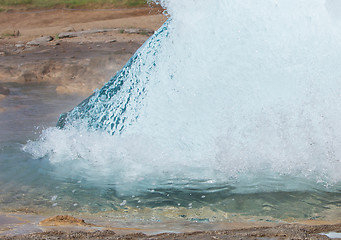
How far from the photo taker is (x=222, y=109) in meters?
4.09

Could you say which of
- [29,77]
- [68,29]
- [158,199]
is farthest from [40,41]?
[158,199]

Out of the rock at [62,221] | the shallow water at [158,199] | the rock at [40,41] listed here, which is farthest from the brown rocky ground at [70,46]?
the rock at [62,221]

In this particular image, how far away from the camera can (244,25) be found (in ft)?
14.0

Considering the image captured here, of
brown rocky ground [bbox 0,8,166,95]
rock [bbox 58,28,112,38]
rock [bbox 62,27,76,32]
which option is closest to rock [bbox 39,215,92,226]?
brown rocky ground [bbox 0,8,166,95]

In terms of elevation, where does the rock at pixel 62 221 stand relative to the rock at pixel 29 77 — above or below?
below

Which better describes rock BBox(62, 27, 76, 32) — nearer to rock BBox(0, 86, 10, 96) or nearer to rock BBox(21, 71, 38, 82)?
rock BBox(21, 71, 38, 82)

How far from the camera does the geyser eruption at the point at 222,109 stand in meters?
3.79

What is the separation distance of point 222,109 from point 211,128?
0.17 meters

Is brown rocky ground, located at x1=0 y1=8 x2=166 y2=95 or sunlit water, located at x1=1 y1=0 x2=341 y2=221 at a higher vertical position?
brown rocky ground, located at x1=0 y1=8 x2=166 y2=95

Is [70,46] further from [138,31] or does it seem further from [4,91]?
[4,91]

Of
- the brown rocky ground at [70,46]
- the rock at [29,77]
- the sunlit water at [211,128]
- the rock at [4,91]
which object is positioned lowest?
the sunlit water at [211,128]

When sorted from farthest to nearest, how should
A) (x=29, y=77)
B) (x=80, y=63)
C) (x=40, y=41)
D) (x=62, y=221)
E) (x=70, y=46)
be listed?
(x=40, y=41), (x=70, y=46), (x=80, y=63), (x=29, y=77), (x=62, y=221)

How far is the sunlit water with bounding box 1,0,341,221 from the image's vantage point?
3498 mm

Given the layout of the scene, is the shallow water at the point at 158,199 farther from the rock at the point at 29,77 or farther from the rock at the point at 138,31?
the rock at the point at 138,31
